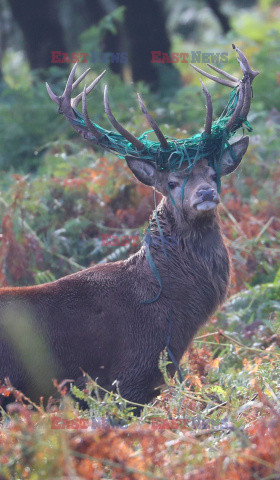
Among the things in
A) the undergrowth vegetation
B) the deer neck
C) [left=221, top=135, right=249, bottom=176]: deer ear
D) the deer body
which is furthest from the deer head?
the undergrowth vegetation

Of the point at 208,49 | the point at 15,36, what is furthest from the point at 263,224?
the point at 15,36

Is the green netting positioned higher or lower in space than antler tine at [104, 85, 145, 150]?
lower

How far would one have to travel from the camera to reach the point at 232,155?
5730 millimetres

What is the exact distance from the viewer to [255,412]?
15.1ft

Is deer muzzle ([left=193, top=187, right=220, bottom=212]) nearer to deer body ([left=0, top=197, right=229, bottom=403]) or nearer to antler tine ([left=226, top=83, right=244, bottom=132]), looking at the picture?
deer body ([left=0, top=197, right=229, bottom=403])

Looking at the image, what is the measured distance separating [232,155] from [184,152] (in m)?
0.48

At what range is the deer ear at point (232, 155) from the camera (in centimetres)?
574

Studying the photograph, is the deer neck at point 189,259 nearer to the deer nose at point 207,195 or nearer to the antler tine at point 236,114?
the deer nose at point 207,195

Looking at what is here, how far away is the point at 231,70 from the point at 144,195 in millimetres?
3958

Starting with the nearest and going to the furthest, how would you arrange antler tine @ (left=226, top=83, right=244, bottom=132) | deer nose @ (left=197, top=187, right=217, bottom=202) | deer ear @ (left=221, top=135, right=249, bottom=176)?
deer nose @ (left=197, top=187, right=217, bottom=202) < antler tine @ (left=226, top=83, right=244, bottom=132) < deer ear @ (left=221, top=135, right=249, bottom=176)

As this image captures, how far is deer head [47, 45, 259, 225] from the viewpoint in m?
5.39

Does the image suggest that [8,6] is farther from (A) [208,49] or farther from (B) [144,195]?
(B) [144,195]

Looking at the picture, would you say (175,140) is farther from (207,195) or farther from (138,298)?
(138,298)

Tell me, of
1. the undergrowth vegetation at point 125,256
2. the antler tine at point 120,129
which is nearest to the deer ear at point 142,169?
the antler tine at point 120,129
